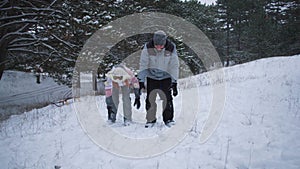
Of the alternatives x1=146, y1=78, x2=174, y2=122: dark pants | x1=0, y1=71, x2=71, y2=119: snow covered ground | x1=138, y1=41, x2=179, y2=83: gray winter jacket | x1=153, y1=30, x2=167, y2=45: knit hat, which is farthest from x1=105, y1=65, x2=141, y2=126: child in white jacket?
x1=0, y1=71, x2=71, y2=119: snow covered ground

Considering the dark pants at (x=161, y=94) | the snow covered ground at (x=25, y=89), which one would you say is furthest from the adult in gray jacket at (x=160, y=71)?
the snow covered ground at (x=25, y=89)

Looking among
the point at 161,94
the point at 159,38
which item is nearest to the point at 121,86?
the point at 161,94

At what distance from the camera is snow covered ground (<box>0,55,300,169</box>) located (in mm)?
3428

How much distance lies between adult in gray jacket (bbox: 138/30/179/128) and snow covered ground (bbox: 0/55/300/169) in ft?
1.48

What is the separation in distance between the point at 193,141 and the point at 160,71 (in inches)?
61.6

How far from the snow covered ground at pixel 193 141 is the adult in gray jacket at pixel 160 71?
45 cm

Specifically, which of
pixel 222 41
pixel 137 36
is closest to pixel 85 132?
pixel 137 36

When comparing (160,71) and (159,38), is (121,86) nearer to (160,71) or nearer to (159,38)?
(160,71)

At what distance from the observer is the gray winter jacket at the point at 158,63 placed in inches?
181

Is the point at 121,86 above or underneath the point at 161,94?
above

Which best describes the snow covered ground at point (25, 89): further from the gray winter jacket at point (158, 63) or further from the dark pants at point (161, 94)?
the gray winter jacket at point (158, 63)

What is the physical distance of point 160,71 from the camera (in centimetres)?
466

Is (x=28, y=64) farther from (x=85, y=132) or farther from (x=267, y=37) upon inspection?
(x=267, y=37)

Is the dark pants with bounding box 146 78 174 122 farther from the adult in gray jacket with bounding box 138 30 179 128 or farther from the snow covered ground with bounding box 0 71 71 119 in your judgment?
the snow covered ground with bounding box 0 71 71 119
